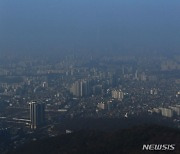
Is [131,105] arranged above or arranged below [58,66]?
below

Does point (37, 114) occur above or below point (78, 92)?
below

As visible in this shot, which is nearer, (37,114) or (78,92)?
(37,114)

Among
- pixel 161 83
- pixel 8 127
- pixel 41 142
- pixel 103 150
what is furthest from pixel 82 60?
pixel 103 150

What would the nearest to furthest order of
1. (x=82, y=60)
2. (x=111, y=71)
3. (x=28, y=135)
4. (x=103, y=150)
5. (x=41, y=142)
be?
(x=103, y=150) < (x=41, y=142) < (x=28, y=135) < (x=111, y=71) < (x=82, y=60)

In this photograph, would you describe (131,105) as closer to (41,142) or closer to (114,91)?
(114,91)
